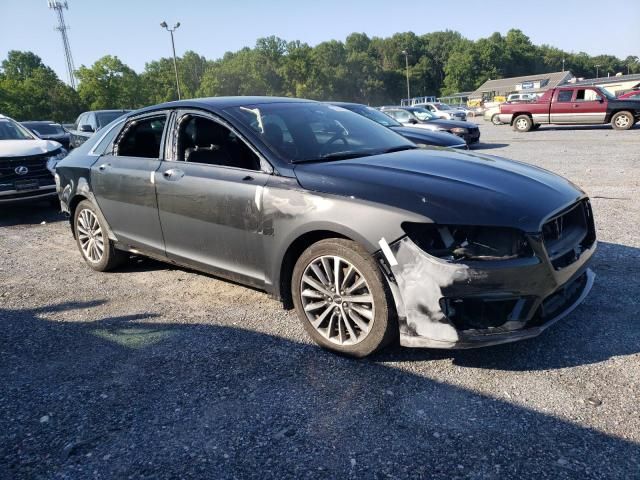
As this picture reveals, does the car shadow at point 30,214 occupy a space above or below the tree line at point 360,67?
below

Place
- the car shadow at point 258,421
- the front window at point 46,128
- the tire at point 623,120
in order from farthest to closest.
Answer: the tire at point 623,120
the front window at point 46,128
the car shadow at point 258,421

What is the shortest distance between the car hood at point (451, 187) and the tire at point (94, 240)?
268 cm

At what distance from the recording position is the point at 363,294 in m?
3.11

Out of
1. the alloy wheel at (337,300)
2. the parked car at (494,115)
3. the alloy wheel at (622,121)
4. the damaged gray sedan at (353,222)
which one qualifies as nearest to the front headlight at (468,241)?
the damaged gray sedan at (353,222)

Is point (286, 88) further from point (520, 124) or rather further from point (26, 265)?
point (26, 265)

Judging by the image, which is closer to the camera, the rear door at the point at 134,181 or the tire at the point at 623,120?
the rear door at the point at 134,181

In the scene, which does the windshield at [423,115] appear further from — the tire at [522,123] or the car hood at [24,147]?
the car hood at [24,147]

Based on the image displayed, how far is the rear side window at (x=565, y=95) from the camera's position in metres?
19.9

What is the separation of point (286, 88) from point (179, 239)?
115203 millimetres

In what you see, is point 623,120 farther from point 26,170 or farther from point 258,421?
point 258,421

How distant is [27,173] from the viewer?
840cm

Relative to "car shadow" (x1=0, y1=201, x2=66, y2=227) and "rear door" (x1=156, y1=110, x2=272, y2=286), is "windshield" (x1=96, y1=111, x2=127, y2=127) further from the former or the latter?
"rear door" (x1=156, y1=110, x2=272, y2=286)

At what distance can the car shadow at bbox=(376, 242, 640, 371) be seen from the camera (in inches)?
122

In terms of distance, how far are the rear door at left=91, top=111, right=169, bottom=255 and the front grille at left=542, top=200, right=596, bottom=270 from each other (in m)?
3.09
